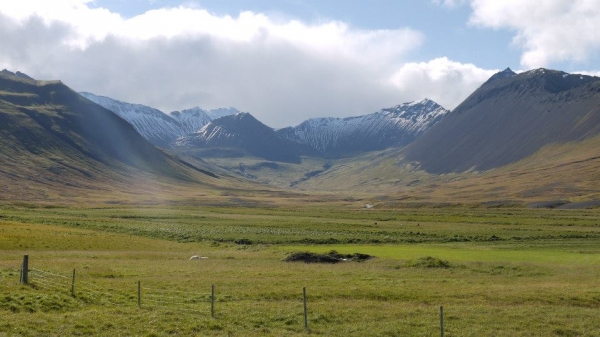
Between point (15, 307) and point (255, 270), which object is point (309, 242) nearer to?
point (255, 270)

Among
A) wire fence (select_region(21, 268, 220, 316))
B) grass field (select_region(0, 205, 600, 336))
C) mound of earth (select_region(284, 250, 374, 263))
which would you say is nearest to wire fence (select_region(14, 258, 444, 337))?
wire fence (select_region(21, 268, 220, 316))

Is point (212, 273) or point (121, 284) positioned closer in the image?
point (121, 284)

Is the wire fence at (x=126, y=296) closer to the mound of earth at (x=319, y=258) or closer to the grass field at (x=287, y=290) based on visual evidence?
the grass field at (x=287, y=290)

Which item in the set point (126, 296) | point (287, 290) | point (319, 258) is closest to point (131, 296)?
point (126, 296)

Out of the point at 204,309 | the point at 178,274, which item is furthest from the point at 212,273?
the point at 204,309

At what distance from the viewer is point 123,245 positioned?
7206cm

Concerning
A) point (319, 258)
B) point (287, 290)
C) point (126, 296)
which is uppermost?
point (126, 296)

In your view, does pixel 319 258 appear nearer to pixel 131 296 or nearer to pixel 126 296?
pixel 131 296

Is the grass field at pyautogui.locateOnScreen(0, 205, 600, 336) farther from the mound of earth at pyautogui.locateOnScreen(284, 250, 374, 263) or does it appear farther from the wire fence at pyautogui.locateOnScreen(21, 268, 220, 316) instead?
the mound of earth at pyautogui.locateOnScreen(284, 250, 374, 263)

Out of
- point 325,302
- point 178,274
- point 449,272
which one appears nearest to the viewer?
point 325,302

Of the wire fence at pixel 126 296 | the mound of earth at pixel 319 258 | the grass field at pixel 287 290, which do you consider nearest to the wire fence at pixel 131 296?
the wire fence at pixel 126 296

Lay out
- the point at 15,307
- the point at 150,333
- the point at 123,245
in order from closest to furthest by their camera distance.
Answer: the point at 150,333, the point at 15,307, the point at 123,245

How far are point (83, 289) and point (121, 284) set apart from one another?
4232mm

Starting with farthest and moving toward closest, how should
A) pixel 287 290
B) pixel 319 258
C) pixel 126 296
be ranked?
1. pixel 319 258
2. pixel 287 290
3. pixel 126 296
